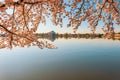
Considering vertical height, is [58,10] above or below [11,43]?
above

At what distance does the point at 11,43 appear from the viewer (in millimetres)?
7941

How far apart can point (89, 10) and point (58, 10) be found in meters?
0.99

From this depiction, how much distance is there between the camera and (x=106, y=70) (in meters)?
24.1

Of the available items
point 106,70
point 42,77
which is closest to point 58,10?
point 42,77

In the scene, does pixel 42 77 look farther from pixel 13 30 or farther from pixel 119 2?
pixel 119 2

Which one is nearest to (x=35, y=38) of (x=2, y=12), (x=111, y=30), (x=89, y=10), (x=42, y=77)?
(x=2, y=12)

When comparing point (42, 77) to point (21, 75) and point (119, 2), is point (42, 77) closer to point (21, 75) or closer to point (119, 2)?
point (21, 75)

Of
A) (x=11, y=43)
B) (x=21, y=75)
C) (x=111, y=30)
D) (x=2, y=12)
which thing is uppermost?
(x=2, y=12)

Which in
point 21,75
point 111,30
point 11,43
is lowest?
point 21,75

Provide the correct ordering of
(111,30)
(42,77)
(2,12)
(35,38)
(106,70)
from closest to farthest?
(111,30)
(2,12)
(35,38)
(42,77)
(106,70)

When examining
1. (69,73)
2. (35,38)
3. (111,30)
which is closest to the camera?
(111,30)

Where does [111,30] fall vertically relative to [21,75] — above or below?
above

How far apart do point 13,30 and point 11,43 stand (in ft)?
1.57

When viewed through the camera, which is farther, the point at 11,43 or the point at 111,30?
the point at 11,43
